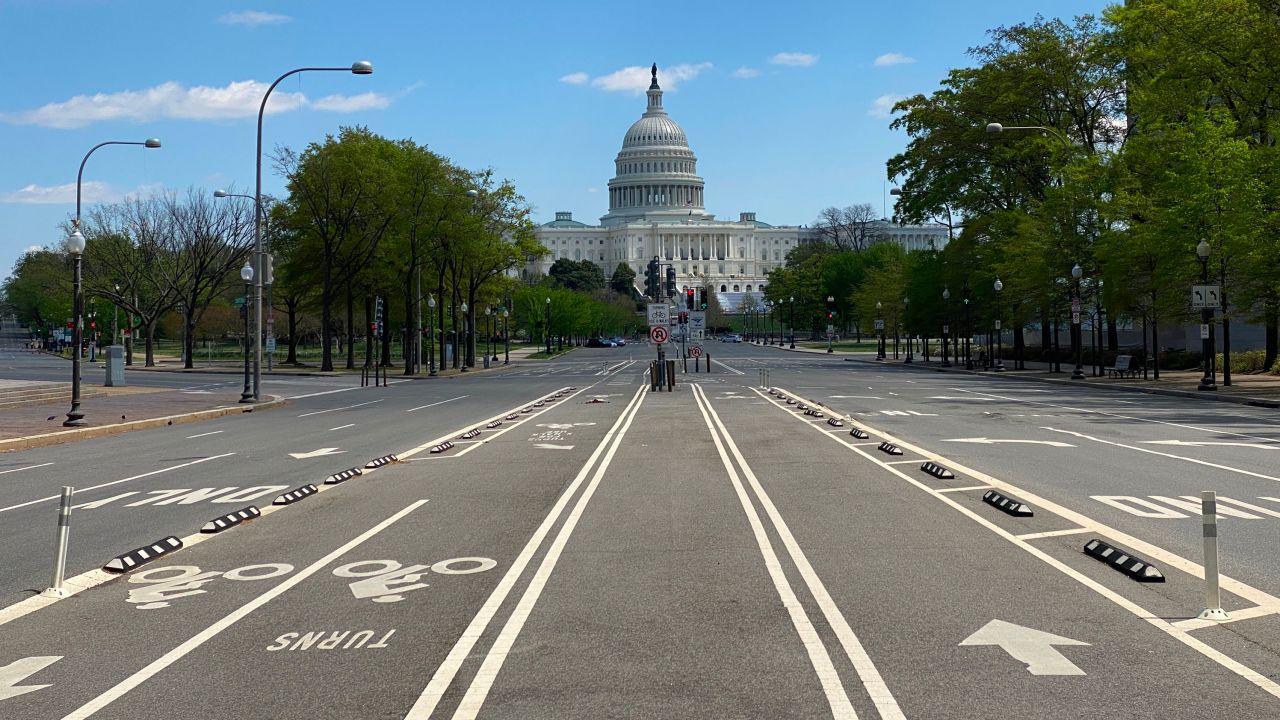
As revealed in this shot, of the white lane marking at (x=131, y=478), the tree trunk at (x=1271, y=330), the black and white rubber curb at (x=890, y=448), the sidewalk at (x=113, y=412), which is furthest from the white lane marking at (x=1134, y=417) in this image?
the sidewalk at (x=113, y=412)

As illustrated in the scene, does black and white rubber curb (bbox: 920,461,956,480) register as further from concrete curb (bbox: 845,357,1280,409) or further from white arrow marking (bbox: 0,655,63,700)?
concrete curb (bbox: 845,357,1280,409)

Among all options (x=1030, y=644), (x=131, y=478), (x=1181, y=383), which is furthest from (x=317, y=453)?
(x=1181, y=383)

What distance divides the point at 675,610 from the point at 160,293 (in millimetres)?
86656

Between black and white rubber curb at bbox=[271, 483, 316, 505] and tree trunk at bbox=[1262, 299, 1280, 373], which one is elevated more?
tree trunk at bbox=[1262, 299, 1280, 373]

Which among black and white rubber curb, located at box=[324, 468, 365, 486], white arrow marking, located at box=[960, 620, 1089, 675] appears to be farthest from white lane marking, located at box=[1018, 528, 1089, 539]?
black and white rubber curb, located at box=[324, 468, 365, 486]

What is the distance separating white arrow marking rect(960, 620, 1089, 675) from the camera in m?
6.80

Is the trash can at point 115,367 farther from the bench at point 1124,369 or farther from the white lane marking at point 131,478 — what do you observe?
the bench at point 1124,369

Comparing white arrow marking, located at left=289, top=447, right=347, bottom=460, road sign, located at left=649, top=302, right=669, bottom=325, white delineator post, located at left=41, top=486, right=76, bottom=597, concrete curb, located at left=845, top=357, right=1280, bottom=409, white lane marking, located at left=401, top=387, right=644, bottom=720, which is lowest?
concrete curb, located at left=845, top=357, right=1280, bottom=409

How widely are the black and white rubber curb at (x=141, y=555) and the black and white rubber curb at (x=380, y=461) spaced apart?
676 centimetres

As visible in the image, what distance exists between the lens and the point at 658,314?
144ft

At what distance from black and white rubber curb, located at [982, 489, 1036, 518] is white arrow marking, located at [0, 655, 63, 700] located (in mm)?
9293

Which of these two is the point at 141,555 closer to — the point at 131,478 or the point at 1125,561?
the point at 131,478

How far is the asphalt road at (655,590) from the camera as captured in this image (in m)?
6.46

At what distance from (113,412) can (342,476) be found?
63.4 feet
